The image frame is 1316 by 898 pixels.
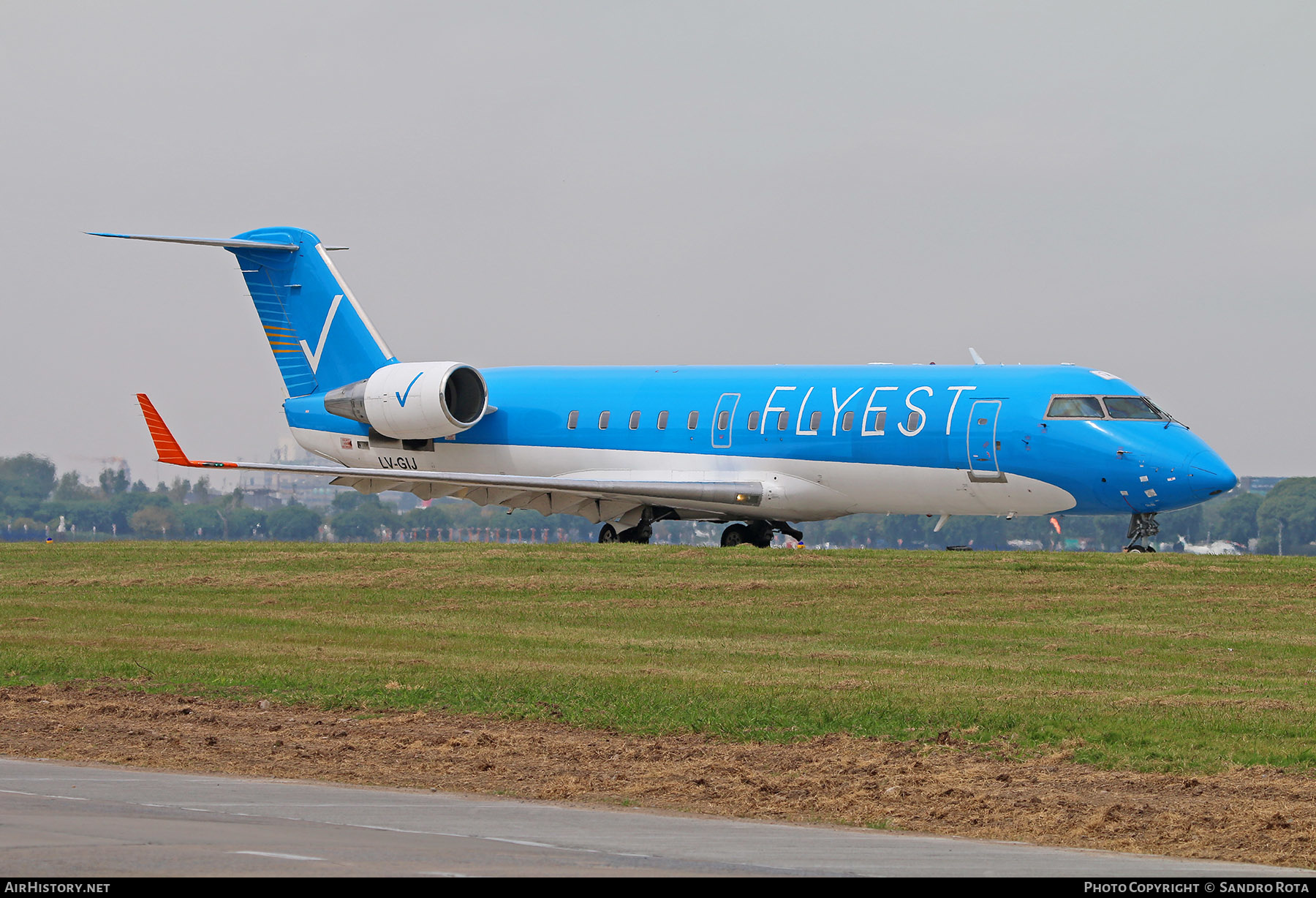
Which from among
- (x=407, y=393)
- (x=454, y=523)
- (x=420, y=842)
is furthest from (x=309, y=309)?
(x=454, y=523)

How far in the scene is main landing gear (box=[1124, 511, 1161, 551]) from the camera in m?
31.8

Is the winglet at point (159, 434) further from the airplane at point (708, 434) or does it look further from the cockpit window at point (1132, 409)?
the cockpit window at point (1132, 409)

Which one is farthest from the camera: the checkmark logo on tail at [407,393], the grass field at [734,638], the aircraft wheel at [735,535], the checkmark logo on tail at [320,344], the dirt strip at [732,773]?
the checkmark logo on tail at [320,344]

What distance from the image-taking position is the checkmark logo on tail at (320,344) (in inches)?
1658

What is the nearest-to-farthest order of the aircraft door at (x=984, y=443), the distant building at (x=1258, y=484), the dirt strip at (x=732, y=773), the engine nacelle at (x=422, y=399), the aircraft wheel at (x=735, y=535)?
the dirt strip at (x=732, y=773) → the aircraft door at (x=984, y=443) → the aircraft wheel at (x=735, y=535) → the engine nacelle at (x=422, y=399) → the distant building at (x=1258, y=484)

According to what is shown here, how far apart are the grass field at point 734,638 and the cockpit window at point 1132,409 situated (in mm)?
3170

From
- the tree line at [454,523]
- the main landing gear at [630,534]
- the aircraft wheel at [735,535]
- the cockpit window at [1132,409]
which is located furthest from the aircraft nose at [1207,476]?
the tree line at [454,523]

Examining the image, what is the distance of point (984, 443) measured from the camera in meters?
32.1

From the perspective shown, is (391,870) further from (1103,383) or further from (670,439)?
(670,439)

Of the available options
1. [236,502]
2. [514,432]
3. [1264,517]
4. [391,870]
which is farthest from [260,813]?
[236,502]

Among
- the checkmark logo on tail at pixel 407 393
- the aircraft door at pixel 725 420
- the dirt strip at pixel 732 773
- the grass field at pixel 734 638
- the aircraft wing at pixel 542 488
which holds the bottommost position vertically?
the dirt strip at pixel 732 773

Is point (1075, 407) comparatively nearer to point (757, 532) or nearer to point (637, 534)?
point (757, 532)

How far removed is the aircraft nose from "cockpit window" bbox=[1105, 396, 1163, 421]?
1.40m
